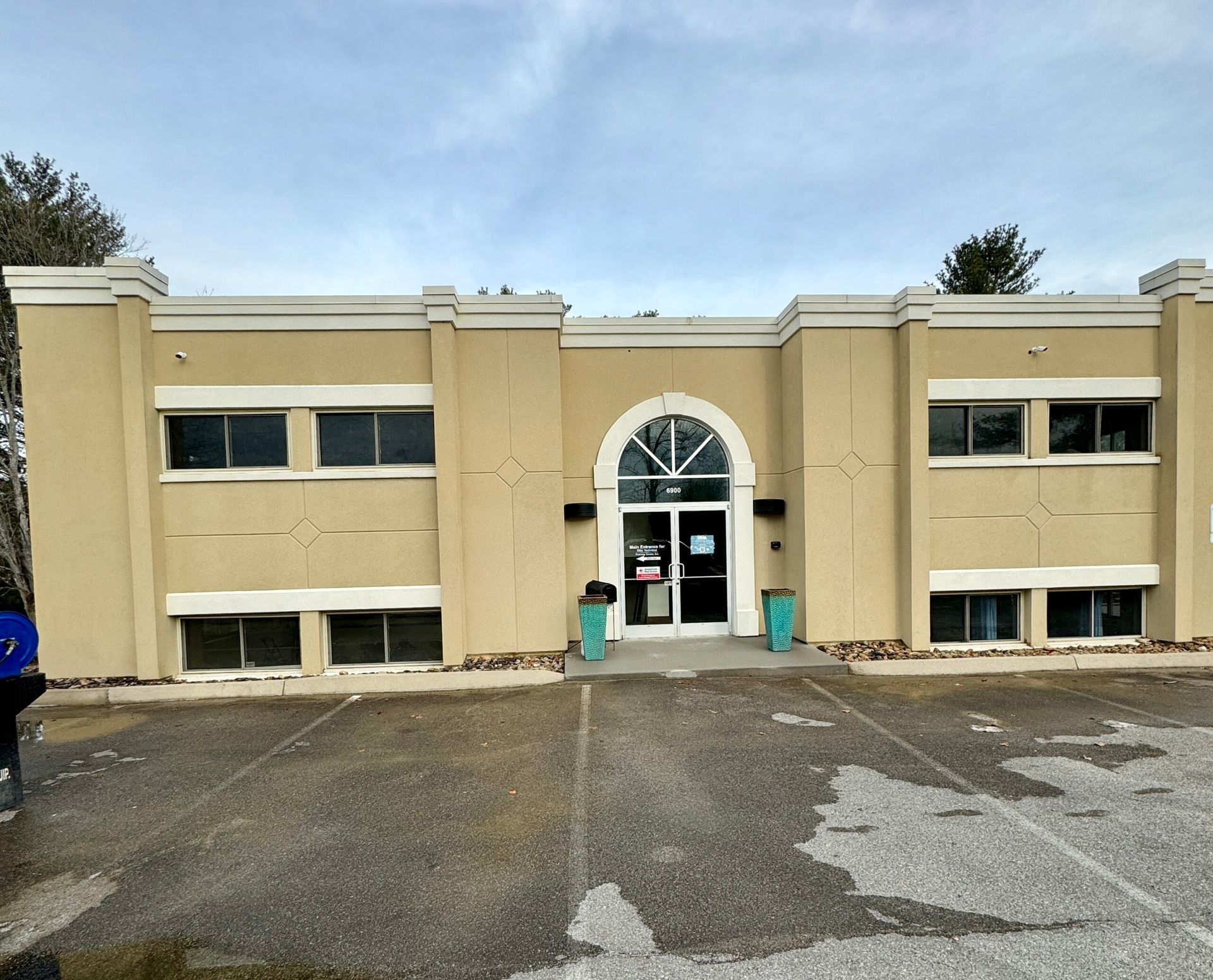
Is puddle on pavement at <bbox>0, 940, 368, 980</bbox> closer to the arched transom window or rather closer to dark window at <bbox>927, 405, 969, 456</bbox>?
the arched transom window

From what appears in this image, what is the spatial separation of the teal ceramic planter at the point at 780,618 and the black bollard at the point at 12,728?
8.33 meters

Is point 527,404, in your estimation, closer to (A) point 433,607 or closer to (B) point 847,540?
(A) point 433,607

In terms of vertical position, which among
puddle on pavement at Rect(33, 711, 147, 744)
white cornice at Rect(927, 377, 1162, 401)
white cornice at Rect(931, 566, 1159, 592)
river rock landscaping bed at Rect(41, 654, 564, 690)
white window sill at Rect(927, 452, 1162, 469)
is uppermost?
white cornice at Rect(927, 377, 1162, 401)

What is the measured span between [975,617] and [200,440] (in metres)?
12.6

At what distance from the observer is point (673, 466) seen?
32.8 feet

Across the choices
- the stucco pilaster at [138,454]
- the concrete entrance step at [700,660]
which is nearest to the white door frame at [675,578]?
the concrete entrance step at [700,660]

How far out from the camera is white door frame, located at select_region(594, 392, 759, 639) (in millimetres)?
9789

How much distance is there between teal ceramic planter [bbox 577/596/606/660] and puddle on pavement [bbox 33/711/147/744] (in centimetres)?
570

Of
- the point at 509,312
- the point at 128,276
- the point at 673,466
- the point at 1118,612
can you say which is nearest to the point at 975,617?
the point at 1118,612

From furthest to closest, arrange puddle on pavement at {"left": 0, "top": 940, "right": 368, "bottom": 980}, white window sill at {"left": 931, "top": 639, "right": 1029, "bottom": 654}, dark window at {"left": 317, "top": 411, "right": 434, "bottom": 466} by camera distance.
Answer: white window sill at {"left": 931, "top": 639, "right": 1029, "bottom": 654} → dark window at {"left": 317, "top": 411, "right": 434, "bottom": 466} → puddle on pavement at {"left": 0, "top": 940, "right": 368, "bottom": 980}

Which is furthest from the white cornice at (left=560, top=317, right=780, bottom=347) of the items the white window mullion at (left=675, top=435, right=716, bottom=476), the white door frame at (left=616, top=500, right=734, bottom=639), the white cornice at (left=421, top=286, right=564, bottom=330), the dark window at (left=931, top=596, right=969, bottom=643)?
the dark window at (left=931, top=596, right=969, bottom=643)

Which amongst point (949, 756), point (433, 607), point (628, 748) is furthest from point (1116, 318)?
point (433, 607)

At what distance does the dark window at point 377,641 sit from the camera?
904 cm

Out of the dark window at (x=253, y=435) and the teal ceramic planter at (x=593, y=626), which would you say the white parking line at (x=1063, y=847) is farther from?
the dark window at (x=253, y=435)
